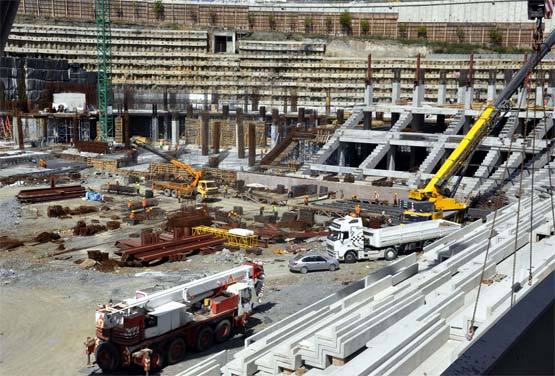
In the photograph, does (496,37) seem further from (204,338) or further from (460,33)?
(204,338)

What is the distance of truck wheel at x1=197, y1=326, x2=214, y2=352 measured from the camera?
11.3m

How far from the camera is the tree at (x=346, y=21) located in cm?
5525

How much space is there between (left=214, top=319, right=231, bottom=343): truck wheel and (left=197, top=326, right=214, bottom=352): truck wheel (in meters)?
0.11

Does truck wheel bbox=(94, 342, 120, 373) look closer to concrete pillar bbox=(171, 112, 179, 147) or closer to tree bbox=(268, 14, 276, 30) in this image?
concrete pillar bbox=(171, 112, 179, 147)

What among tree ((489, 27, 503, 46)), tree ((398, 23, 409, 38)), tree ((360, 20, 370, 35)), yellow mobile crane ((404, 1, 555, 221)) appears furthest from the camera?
tree ((360, 20, 370, 35))

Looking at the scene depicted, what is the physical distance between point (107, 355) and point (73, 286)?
16.3 feet

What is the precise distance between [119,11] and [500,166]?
38.6m

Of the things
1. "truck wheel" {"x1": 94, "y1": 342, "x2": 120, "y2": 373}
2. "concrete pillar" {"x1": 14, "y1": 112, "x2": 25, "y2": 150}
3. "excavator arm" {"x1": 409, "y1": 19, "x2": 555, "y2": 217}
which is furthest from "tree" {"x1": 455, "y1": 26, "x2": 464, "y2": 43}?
"truck wheel" {"x1": 94, "y1": 342, "x2": 120, "y2": 373}

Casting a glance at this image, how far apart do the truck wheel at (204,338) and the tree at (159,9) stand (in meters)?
48.8

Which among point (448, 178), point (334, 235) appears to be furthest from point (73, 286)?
point (448, 178)

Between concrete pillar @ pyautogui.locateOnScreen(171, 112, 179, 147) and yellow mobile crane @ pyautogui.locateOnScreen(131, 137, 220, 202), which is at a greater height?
concrete pillar @ pyautogui.locateOnScreen(171, 112, 179, 147)

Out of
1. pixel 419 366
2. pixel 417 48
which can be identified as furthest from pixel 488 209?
pixel 417 48

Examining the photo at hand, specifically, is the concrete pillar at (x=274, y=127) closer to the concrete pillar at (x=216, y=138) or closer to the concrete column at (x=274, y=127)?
the concrete column at (x=274, y=127)

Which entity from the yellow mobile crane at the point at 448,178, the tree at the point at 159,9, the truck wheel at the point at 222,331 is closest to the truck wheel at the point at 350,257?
the yellow mobile crane at the point at 448,178
